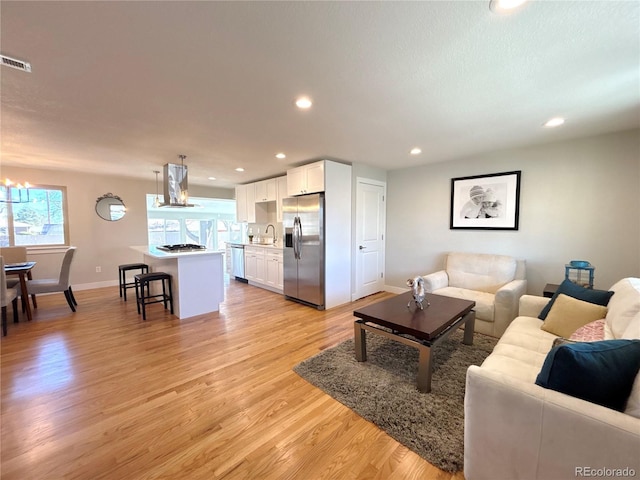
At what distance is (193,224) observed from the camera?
9.25 m

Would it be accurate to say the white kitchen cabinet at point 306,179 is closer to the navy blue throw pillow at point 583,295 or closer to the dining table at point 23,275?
the navy blue throw pillow at point 583,295

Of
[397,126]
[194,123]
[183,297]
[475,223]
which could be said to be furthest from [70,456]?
[475,223]

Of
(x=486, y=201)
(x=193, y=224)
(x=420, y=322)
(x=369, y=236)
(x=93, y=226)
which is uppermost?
(x=486, y=201)

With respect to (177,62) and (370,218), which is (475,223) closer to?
(370,218)

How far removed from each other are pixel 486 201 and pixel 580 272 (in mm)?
1394

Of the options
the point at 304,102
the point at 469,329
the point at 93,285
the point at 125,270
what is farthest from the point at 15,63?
the point at 93,285

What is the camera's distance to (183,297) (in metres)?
3.63

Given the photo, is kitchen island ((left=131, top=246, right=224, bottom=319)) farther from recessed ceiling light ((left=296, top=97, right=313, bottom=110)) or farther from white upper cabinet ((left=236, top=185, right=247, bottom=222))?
recessed ceiling light ((left=296, top=97, right=313, bottom=110))

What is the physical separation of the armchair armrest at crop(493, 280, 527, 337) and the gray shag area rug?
222 millimetres

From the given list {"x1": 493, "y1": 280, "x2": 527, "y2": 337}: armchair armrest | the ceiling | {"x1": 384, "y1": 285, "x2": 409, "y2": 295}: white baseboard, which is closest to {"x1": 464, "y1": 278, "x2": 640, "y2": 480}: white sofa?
{"x1": 493, "y1": 280, "x2": 527, "y2": 337}: armchair armrest

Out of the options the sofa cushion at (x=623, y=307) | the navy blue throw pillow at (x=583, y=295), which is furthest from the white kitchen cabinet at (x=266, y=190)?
the sofa cushion at (x=623, y=307)

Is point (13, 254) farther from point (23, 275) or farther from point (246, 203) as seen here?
point (246, 203)

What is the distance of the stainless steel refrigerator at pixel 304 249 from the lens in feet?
13.1

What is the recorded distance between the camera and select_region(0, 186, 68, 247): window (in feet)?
15.0
